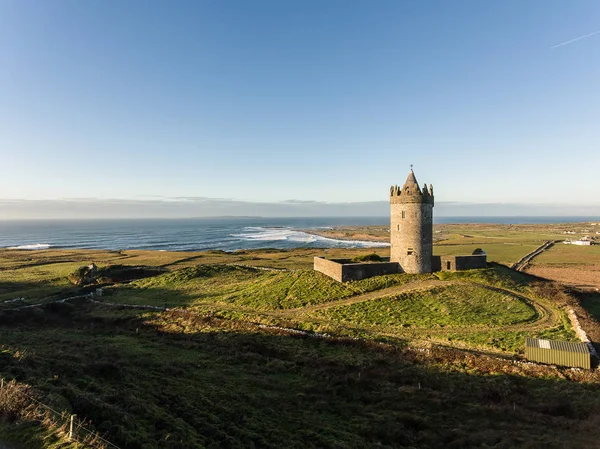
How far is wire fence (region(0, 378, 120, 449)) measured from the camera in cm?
944

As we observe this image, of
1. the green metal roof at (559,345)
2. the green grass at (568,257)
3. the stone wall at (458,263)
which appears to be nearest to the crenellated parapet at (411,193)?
the stone wall at (458,263)

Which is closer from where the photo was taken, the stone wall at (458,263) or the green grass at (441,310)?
the green grass at (441,310)

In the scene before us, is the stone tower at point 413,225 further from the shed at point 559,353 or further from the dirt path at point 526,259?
→ the dirt path at point 526,259

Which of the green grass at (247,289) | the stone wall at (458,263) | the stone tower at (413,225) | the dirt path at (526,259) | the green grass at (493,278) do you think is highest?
the stone tower at (413,225)

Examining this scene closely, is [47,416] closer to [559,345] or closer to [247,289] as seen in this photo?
[559,345]

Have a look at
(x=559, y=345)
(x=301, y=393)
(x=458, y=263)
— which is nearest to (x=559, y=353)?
(x=559, y=345)

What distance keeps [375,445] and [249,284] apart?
99.8 ft

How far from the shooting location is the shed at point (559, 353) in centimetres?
1919

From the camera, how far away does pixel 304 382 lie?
1881 cm

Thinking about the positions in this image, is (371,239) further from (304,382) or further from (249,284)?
(304,382)

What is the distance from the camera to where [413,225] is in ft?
119

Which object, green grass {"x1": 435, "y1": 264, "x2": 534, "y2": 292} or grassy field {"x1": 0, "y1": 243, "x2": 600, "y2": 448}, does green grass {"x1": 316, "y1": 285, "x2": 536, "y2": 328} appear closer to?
grassy field {"x1": 0, "y1": 243, "x2": 600, "y2": 448}

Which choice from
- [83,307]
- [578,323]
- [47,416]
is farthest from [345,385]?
[83,307]

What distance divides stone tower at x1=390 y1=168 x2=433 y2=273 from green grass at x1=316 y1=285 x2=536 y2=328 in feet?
15.7
